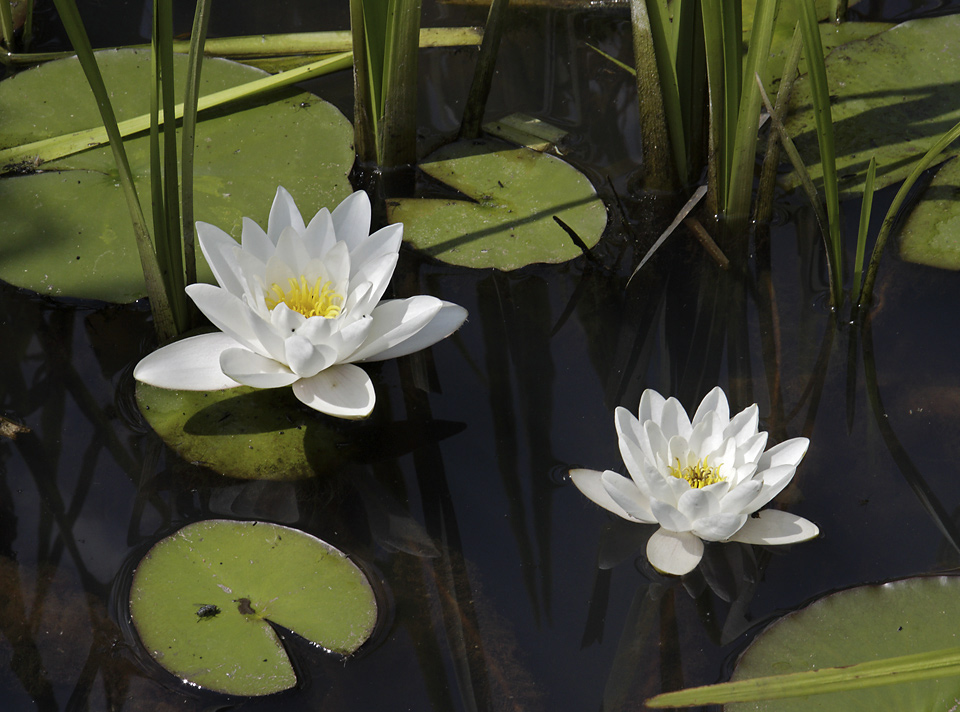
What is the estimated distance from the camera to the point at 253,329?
1.87 meters

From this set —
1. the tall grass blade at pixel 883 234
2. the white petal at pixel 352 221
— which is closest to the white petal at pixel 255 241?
the white petal at pixel 352 221

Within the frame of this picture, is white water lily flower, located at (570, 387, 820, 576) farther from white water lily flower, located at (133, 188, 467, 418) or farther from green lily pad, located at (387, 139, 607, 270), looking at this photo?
green lily pad, located at (387, 139, 607, 270)

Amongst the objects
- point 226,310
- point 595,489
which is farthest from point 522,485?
point 226,310

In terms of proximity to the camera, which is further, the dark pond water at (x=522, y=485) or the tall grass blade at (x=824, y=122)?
the tall grass blade at (x=824, y=122)

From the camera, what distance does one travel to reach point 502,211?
2.65 metres

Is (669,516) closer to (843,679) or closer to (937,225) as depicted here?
(843,679)

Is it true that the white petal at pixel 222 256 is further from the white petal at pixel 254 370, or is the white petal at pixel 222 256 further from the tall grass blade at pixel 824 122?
the tall grass blade at pixel 824 122

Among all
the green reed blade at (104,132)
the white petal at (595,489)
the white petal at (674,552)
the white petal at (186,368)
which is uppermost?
the green reed blade at (104,132)

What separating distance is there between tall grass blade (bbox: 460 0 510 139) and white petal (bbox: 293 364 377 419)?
1.35 metres

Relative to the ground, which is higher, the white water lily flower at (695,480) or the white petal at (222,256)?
the white petal at (222,256)

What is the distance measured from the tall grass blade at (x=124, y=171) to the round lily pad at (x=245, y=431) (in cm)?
22

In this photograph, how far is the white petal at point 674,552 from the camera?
1780 mm

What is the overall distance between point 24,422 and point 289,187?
114 cm

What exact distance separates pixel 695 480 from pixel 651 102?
1456 millimetres
